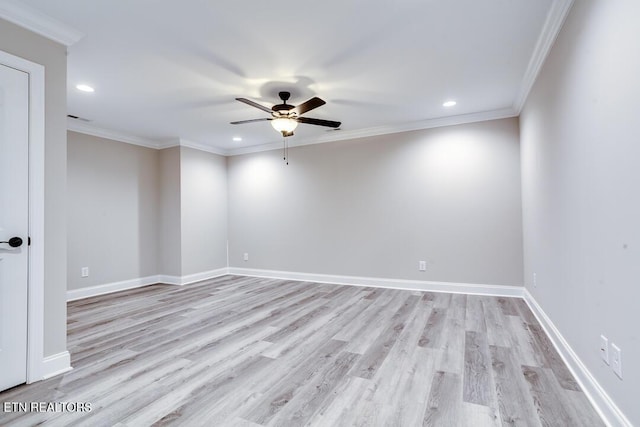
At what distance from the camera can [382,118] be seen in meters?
4.47

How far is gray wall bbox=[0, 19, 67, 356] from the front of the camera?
7.08ft

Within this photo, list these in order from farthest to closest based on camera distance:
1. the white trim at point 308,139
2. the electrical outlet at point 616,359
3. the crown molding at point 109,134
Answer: the crown molding at point 109,134, the white trim at point 308,139, the electrical outlet at point 616,359

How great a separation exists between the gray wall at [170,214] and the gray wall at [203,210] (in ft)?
0.28

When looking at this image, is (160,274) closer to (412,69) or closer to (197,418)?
(197,418)

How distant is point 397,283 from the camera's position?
4719 millimetres

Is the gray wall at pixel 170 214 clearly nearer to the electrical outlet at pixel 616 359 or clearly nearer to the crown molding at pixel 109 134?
the crown molding at pixel 109 134

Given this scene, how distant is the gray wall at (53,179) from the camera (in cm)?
216

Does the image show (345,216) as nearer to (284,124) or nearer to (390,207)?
(390,207)

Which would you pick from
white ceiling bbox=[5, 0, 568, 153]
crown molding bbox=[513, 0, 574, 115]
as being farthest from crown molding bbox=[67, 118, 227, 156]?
→ crown molding bbox=[513, 0, 574, 115]

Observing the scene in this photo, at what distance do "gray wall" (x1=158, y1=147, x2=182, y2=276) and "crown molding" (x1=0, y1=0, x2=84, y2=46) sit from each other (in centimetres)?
311

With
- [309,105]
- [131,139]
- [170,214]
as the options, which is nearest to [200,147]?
[131,139]

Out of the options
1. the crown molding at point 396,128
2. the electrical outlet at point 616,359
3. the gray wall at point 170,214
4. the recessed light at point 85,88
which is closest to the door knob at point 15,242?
the recessed light at point 85,88

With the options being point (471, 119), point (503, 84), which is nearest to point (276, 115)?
point (503, 84)

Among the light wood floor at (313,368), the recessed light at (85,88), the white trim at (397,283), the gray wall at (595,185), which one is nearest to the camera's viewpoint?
the gray wall at (595,185)
